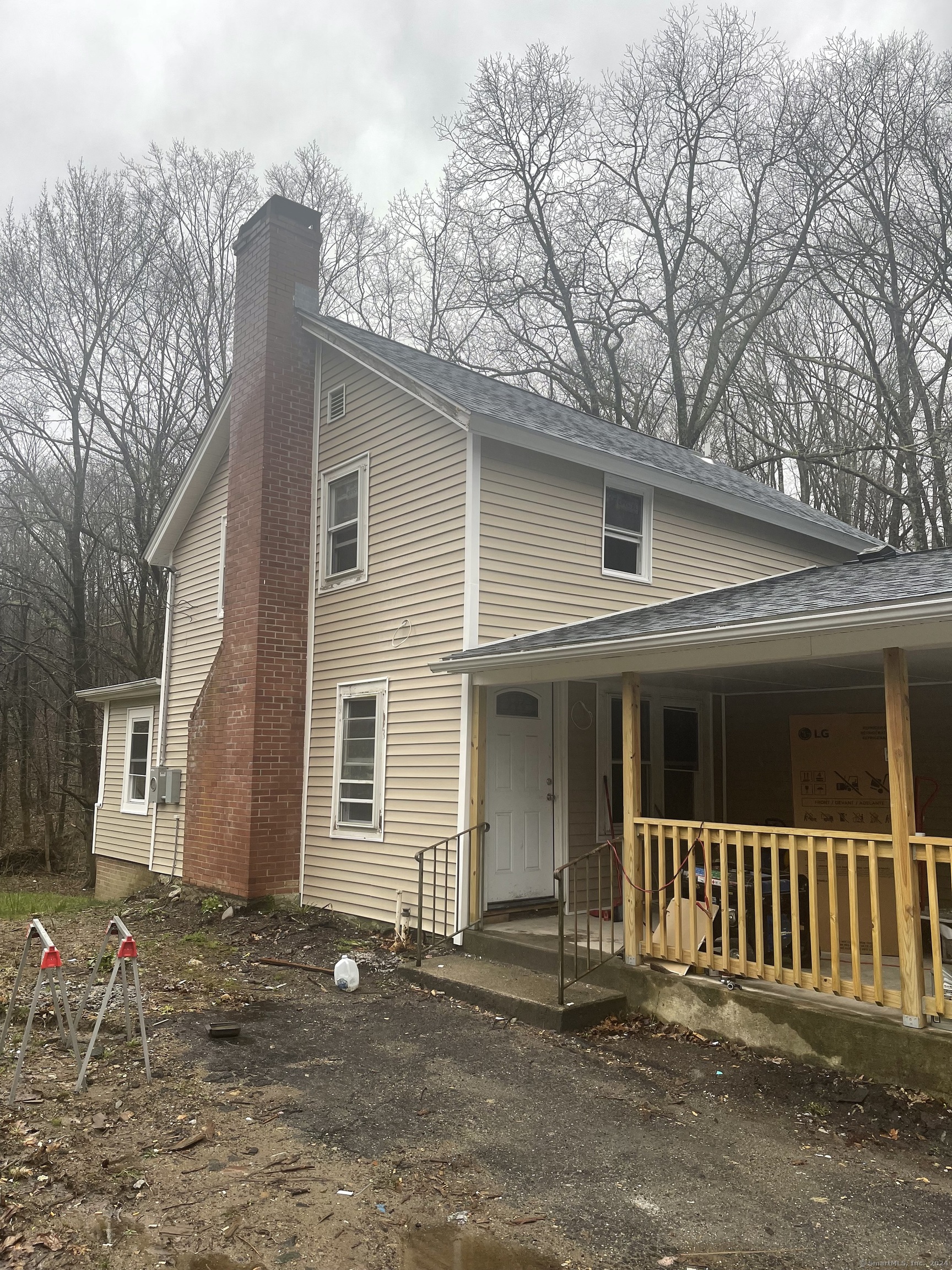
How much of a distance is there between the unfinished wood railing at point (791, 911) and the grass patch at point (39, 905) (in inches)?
338

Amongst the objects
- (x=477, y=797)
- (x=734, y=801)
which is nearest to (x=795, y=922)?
(x=477, y=797)

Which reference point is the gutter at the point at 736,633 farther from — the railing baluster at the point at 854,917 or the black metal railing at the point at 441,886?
the black metal railing at the point at 441,886

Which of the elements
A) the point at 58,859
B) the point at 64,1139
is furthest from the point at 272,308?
the point at 58,859

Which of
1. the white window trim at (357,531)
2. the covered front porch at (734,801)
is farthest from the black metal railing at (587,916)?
the white window trim at (357,531)

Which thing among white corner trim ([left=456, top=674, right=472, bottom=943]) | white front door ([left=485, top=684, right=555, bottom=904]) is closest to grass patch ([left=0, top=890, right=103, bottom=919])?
white corner trim ([left=456, top=674, right=472, bottom=943])

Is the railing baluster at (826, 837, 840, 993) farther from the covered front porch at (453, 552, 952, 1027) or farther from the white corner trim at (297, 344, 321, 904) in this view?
the white corner trim at (297, 344, 321, 904)

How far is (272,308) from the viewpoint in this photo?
1199 centimetres

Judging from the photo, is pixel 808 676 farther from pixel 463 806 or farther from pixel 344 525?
pixel 344 525

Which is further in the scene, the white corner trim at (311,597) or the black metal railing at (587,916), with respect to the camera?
the white corner trim at (311,597)

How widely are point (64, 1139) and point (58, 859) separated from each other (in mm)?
21226

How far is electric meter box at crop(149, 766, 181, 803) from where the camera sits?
13.4 m

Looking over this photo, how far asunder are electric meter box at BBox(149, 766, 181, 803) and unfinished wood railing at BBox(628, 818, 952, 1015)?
773cm

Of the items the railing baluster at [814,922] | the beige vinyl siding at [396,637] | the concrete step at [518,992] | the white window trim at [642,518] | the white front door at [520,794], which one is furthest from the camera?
the white window trim at [642,518]

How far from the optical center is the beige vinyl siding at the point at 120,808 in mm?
14859
